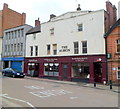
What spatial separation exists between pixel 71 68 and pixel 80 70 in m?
1.40

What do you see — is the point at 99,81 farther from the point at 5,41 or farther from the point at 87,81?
the point at 5,41

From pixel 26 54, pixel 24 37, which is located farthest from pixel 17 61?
pixel 24 37

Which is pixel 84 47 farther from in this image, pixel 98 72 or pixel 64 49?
pixel 98 72

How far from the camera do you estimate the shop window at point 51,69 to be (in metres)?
22.3

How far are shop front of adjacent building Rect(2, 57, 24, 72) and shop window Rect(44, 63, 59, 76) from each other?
6150 mm

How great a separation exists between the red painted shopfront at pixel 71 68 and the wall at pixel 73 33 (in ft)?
2.90

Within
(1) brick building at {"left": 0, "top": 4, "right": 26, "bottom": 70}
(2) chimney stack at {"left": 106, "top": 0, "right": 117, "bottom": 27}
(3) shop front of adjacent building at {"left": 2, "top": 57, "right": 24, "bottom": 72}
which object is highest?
(1) brick building at {"left": 0, "top": 4, "right": 26, "bottom": 70}

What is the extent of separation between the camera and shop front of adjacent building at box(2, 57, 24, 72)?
27.7 m

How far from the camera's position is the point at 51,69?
23.0 meters

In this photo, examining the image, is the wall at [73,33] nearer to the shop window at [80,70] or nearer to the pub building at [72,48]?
the pub building at [72,48]

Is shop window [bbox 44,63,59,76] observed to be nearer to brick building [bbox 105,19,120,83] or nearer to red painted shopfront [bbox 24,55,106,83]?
red painted shopfront [bbox 24,55,106,83]

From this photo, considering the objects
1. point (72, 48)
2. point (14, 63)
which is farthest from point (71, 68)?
point (14, 63)

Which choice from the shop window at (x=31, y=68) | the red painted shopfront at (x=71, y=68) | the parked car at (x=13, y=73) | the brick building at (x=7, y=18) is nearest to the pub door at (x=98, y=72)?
the red painted shopfront at (x=71, y=68)

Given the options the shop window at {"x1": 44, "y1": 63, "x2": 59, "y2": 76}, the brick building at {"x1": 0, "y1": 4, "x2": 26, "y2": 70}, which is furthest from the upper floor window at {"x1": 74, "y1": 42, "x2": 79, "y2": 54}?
the brick building at {"x1": 0, "y1": 4, "x2": 26, "y2": 70}
